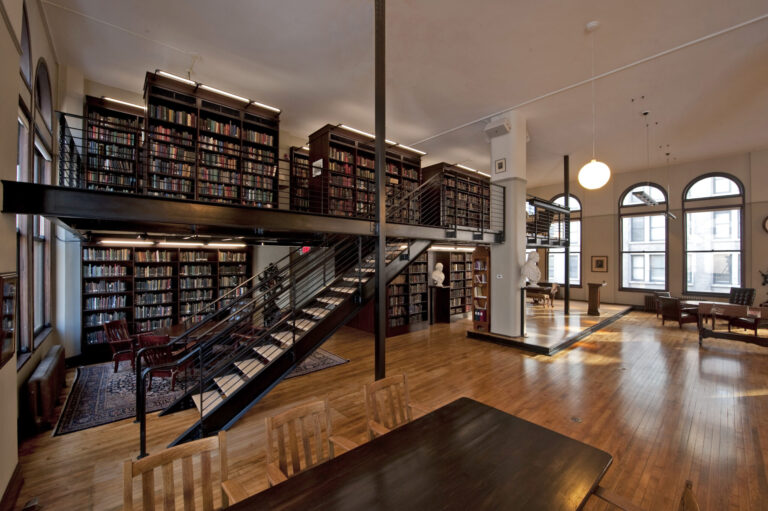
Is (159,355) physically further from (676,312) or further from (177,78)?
(676,312)

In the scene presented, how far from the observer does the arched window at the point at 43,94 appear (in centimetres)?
426

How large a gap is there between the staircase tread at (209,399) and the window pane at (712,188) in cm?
1369

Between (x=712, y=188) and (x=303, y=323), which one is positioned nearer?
(x=303, y=323)

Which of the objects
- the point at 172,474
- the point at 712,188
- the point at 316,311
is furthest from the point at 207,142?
the point at 712,188

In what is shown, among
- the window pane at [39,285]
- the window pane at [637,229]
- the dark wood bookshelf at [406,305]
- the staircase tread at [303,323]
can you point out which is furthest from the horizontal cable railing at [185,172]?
the window pane at [637,229]

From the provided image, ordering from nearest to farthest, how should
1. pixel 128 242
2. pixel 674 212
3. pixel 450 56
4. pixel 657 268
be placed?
pixel 450 56
pixel 128 242
pixel 674 212
pixel 657 268

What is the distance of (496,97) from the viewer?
20.1 feet

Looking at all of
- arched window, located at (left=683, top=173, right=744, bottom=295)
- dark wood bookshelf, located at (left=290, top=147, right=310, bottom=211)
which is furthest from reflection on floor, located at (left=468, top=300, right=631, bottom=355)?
dark wood bookshelf, located at (left=290, top=147, right=310, bottom=211)

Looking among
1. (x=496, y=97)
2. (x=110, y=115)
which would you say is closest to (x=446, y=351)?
(x=496, y=97)

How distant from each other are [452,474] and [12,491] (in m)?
3.31

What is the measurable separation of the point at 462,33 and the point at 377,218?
287 cm

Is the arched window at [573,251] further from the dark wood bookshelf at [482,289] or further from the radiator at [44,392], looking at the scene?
the radiator at [44,392]

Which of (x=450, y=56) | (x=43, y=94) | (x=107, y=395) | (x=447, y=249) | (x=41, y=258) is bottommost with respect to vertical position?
(x=107, y=395)

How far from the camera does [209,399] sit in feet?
12.3
